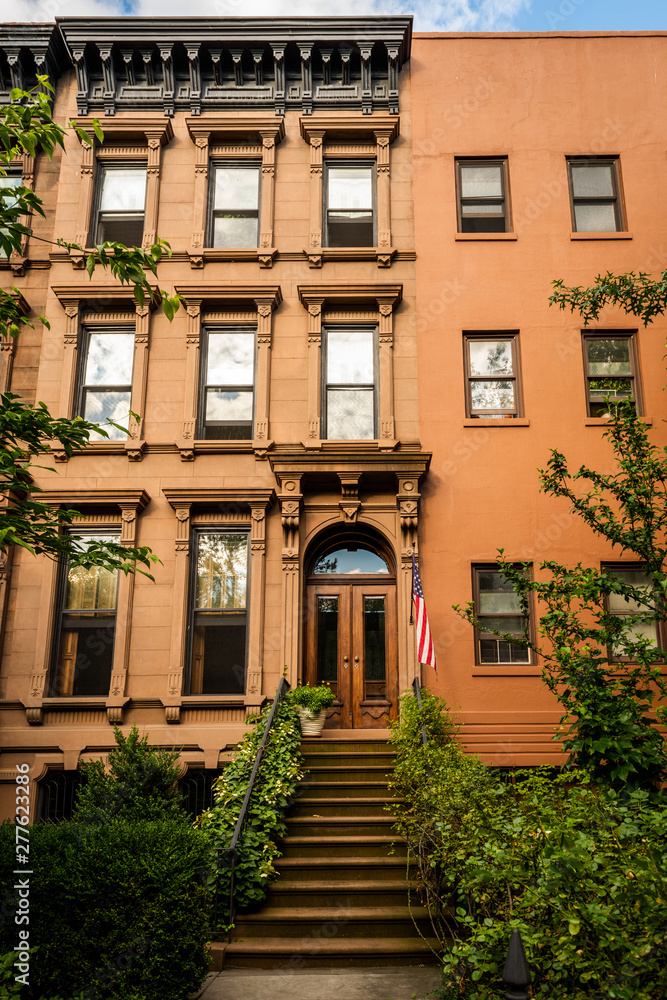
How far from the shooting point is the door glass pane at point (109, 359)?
558 inches

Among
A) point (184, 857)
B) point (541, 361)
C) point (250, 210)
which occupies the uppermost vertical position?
point (250, 210)

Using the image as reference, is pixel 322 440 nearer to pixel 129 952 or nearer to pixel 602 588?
pixel 602 588

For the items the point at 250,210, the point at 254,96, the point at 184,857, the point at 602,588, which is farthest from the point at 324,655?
the point at 254,96

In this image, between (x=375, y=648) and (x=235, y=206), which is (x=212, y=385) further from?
(x=375, y=648)

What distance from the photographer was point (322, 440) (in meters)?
13.5

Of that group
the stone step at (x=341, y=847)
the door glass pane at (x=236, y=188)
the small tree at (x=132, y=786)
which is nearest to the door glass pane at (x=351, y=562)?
the small tree at (x=132, y=786)

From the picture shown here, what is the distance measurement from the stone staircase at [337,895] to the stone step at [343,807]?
0.04 ft

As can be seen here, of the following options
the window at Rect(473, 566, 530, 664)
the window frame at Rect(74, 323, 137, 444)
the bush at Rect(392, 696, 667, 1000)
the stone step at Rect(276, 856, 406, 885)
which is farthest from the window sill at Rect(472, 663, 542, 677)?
the window frame at Rect(74, 323, 137, 444)

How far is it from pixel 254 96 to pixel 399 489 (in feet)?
27.2

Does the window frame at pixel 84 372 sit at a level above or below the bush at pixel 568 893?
above

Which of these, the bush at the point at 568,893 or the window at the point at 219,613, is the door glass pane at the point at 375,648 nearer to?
the window at the point at 219,613

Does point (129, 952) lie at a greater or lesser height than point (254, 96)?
lesser

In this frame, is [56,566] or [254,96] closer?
[56,566]

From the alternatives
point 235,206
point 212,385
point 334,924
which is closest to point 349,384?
point 212,385
